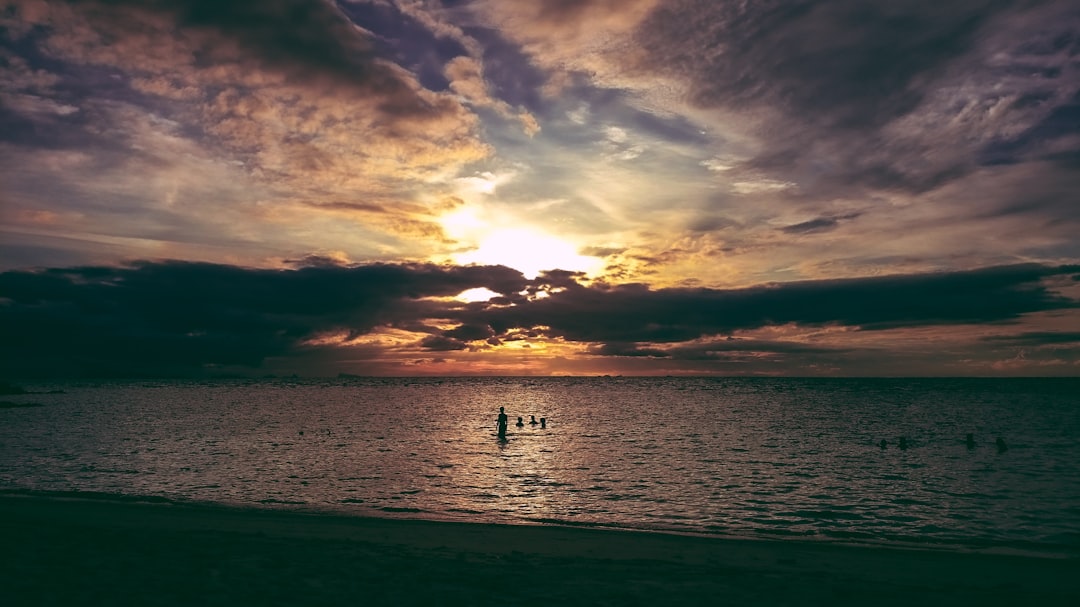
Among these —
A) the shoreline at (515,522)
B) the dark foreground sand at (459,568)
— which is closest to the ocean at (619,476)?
the shoreline at (515,522)

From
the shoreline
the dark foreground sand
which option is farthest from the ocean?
the dark foreground sand

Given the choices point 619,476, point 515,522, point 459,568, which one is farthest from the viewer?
point 619,476

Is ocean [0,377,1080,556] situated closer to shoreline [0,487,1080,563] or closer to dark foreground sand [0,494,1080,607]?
shoreline [0,487,1080,563]

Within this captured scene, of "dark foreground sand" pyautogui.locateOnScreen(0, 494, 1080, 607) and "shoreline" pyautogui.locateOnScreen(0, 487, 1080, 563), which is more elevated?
"dark foreground sand" pyautogui.locateOnScreen(0, 494, 1080, 607)

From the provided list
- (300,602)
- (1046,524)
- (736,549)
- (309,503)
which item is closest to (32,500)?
(309,503)

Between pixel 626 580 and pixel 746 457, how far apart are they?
37416mm

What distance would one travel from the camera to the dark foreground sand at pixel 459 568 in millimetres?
13758

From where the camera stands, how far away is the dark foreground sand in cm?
1376

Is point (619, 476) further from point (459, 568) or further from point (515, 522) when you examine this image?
point (459, 568)

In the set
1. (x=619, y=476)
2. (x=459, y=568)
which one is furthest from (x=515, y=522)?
(x=619, y=476)

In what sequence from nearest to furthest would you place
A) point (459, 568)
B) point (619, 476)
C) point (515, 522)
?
1. point (459, 568)
2. point (515, 522)
3. point (619, 476)

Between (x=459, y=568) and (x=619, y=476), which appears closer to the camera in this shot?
(x=459, y=568)

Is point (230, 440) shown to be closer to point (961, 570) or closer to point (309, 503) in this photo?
point (309, 503)

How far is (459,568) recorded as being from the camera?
16422mm
